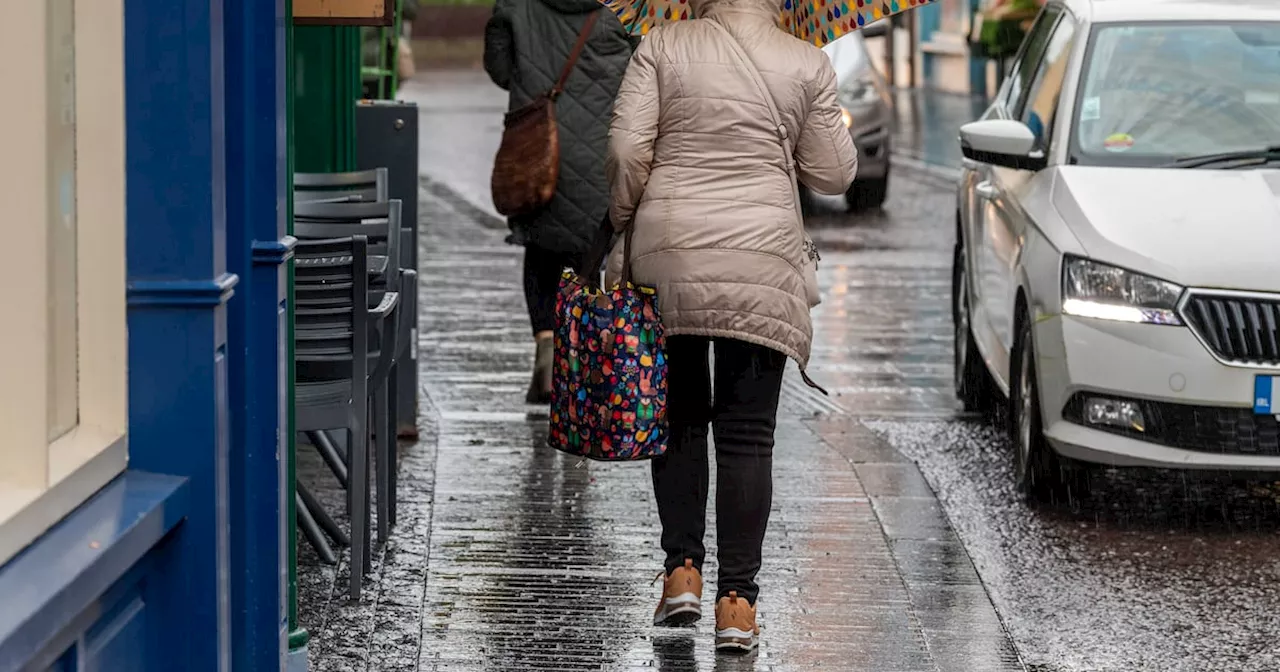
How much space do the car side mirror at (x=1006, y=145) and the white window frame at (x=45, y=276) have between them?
15.1 feet

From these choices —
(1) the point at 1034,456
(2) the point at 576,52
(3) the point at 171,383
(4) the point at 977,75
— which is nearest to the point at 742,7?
(3) the point at 171,383

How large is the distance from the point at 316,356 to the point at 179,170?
2.15 m

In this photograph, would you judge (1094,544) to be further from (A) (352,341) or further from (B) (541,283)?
(B) (541,283)

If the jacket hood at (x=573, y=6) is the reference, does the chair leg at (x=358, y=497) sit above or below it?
below

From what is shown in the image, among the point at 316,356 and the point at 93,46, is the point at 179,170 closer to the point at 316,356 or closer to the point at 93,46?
→ the point at 93,46

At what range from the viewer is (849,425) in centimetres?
864

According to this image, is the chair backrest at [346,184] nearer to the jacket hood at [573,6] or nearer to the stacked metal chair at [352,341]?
the stacked metal chair at [352,341]

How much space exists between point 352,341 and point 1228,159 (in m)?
3.32

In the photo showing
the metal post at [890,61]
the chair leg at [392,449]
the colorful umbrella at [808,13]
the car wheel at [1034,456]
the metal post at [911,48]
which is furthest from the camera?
the metal post at [890,61]

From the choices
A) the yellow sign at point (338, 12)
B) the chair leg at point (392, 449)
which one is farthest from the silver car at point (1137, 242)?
the yellow sign at point (338, 12)

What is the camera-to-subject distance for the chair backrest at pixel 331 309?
18.5 ft

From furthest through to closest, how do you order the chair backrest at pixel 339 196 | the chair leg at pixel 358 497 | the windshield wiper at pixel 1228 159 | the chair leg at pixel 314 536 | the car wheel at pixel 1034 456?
the windshield wiper at pixel 1228 159 → the car wheel at pixel 1034 456 → the chair backrest at pixel 339 196 → the chair leg at pixel 314 536 → the chair leg at pixel 358 497

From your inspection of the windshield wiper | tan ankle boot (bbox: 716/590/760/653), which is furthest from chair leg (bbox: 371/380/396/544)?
the windshield wiper

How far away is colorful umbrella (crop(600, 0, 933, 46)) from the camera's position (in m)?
5.56
